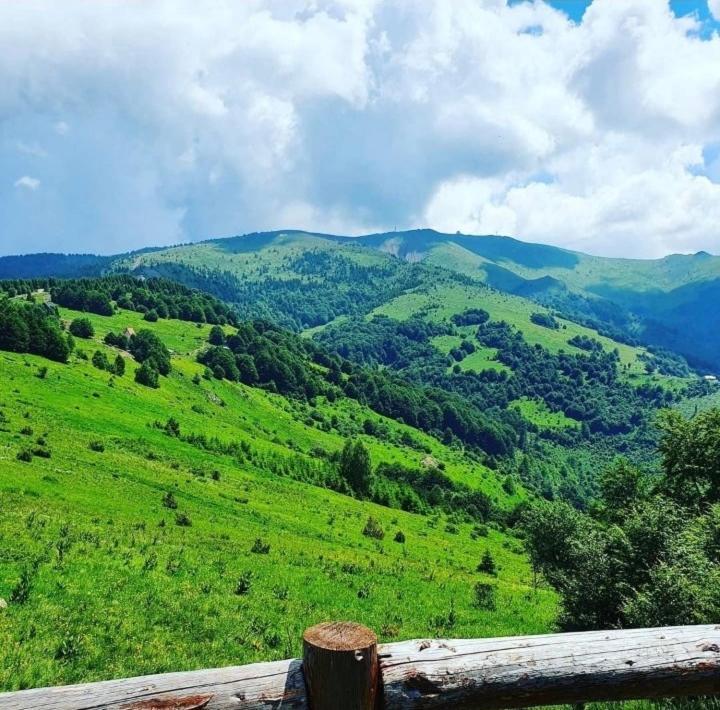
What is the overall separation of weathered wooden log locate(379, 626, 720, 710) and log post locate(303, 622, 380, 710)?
0.22 metres

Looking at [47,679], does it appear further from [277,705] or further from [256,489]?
[256,489]

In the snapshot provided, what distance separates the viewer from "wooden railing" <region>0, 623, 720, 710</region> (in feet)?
12.9

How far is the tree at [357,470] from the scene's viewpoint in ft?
300

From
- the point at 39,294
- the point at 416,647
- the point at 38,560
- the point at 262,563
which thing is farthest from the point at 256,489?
the point at 39,294

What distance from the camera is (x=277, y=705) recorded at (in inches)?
160

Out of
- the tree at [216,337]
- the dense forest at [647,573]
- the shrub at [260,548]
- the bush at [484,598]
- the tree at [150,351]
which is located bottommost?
the bush at [484,598]

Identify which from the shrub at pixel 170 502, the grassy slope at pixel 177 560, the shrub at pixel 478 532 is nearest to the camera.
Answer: the grassy slope at pixel 177 560

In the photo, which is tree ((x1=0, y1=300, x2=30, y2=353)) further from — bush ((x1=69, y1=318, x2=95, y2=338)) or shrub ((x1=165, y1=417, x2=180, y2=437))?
shrub ((x1=165, y1=417, x2=180, y2=437))

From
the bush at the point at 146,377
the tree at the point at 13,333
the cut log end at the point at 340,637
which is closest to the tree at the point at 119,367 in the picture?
the bush at the point at 146,377

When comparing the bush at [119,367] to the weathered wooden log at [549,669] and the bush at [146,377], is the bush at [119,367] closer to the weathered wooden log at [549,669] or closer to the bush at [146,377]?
the bush at [146,377]

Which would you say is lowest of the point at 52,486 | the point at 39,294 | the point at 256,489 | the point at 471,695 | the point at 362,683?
the point at 256,489

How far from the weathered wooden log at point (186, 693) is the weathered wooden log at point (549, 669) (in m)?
0.80

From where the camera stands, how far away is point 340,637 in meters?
→ 4.20

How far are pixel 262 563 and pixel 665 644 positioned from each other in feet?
84.0
